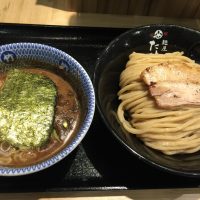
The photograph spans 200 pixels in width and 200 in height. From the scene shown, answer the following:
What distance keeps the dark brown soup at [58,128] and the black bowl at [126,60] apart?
106 millimetres

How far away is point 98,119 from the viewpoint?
54.7 inches

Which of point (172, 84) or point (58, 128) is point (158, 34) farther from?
point (58, 128)

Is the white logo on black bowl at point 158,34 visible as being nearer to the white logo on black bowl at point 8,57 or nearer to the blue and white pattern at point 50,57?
the blue and white pattern at point 50,57

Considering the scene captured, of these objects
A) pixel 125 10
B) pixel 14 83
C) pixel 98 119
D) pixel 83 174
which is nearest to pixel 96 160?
pixel 83 174

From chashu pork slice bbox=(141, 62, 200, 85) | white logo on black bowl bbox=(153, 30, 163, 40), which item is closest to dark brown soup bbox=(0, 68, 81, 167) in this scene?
chashu pork slice bbox=(141, 62, 200, 85)

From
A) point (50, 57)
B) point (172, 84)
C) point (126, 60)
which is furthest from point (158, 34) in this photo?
point (50, 57)

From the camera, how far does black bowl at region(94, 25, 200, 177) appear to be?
120 centimetres

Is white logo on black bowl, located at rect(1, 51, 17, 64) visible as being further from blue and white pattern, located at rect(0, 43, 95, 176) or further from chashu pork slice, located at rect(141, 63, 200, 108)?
chashu pork slice, located at rect(141, 63, 200, 108)

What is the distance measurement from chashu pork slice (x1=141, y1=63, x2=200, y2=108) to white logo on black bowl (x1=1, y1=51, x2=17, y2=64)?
523 mm

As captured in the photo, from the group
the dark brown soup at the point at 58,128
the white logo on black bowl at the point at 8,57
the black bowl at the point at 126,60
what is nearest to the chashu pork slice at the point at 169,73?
the black bowl at the point at 126,60

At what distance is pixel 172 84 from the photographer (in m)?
1.33

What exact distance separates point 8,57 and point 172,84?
661mm

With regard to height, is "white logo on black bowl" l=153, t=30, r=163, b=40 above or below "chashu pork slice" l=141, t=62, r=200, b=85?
above

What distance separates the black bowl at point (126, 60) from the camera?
1203mm
